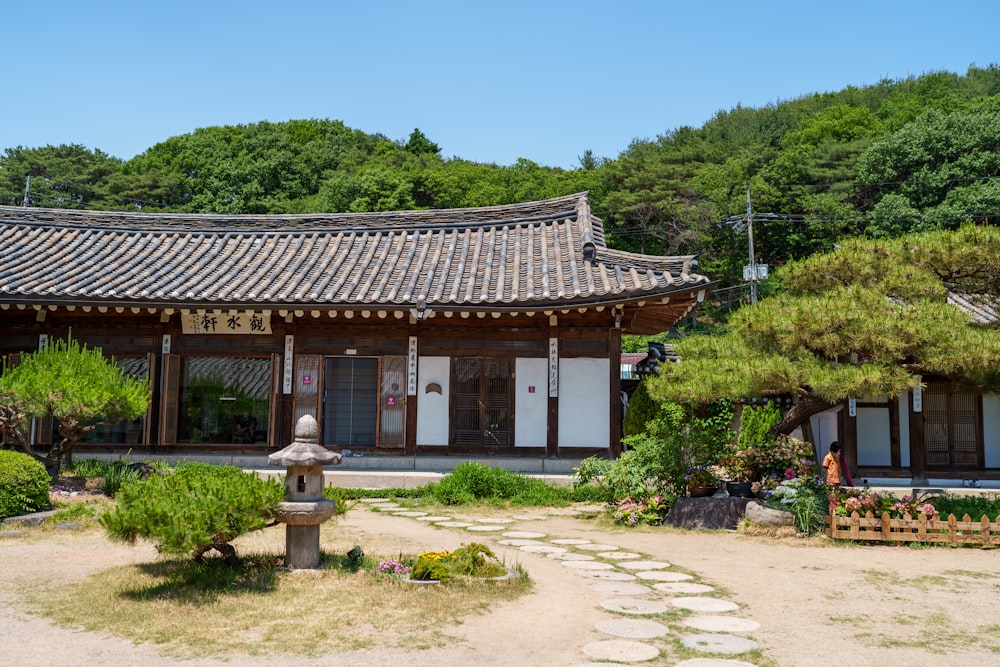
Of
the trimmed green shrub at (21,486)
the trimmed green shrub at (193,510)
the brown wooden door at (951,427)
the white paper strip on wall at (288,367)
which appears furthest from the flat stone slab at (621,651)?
the brown wooden door at (951,427)

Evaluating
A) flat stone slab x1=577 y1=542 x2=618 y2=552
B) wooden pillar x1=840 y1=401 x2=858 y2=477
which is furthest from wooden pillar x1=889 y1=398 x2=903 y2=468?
flat stone slab x1=577 y1=542 x2=618 y2=552

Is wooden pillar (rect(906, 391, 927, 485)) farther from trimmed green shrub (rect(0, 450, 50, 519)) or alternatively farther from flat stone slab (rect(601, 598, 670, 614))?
trimmed green shrub (rect(0, 450, 50, 519))

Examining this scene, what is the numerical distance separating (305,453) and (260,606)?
152cm

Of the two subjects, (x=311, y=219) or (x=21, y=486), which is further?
(x=311, y=219)

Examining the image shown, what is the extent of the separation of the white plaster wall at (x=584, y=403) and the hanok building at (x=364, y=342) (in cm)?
3

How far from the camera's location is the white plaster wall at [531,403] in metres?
15.0

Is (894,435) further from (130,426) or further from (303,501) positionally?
(130,426)

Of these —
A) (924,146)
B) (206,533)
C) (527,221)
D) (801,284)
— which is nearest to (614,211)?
(924,146)

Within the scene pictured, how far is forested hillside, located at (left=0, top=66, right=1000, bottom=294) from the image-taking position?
35.1m

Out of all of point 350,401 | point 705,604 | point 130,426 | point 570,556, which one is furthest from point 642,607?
point 130,426

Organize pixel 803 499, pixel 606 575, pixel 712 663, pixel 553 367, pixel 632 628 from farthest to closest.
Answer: pixel 553 367
pixel 803 499
pixel 606 575
pixel 632 628
pixel 712 663

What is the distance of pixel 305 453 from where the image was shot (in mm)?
7312

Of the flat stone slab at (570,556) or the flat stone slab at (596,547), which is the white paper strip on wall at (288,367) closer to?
the flat stone slab at (596,547)

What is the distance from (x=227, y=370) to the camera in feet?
51.7
